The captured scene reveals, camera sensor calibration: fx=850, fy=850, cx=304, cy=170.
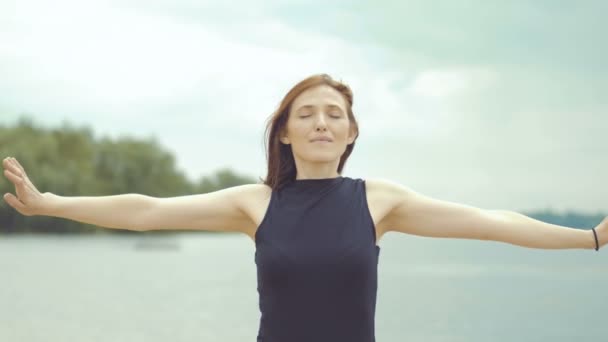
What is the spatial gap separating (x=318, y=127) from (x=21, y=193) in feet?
5.06

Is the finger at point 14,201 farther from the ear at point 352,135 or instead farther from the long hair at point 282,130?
the ear at point 352,135

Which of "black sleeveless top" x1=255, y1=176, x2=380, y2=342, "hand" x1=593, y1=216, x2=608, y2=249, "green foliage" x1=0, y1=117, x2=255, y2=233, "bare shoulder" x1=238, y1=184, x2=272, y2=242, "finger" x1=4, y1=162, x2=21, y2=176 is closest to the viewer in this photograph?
"black sleeveless top" x1=255, y1=176, x2=380, y2=342

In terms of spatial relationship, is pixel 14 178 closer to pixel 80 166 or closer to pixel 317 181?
pixel 317 181

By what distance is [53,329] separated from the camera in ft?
57.6

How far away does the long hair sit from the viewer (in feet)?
14.3

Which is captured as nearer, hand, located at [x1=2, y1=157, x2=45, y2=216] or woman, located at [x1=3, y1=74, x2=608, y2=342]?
woman, located at [x1=3, y1=74, x2=608, y2=342]

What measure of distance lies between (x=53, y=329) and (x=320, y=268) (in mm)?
14766

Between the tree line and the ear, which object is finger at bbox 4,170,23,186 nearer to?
the ear

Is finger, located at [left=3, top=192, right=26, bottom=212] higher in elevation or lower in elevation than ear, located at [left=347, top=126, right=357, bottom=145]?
lower

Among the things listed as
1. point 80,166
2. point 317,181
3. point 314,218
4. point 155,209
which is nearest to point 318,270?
point 314,218

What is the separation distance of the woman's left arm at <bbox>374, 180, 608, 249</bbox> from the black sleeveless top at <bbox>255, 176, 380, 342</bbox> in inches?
9.7

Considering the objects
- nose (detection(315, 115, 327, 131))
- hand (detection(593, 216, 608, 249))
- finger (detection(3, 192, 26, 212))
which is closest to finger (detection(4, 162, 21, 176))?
finger (detection(3, 192, 26, 212))

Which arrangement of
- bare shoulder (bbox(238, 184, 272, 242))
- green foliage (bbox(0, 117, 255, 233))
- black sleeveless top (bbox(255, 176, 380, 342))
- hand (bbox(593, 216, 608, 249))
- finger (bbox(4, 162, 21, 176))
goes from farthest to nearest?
green foliage (bbox(0, 117, 255, 233))
hand (bbox(593, 216, 608, 249))
bare shoulder (bbox(238, 184, 272, 242))
finger (bbox(4, 162, 21, 176))
black sleeveless top (bbox(255, 176, 380, 342))

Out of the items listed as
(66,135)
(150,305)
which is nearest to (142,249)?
(66,135)
